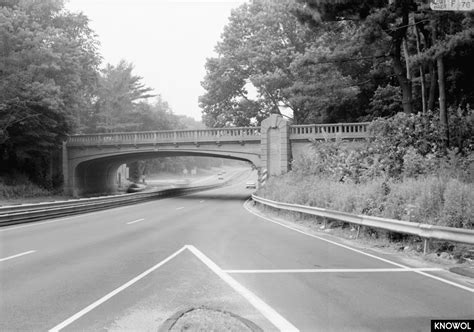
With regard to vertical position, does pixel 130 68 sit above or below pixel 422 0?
above

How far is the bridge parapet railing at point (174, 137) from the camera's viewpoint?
128ft

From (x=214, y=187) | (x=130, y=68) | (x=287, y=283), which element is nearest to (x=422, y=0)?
(x=287, y=283)

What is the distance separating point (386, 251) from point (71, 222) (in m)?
12.6

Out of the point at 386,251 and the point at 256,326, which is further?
the point at 386,251

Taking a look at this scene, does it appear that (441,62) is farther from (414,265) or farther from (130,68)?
(130,68)

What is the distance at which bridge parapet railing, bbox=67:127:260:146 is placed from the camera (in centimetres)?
3891

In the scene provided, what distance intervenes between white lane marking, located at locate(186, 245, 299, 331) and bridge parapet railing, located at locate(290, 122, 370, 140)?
24410 mm

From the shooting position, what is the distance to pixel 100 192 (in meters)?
54.1

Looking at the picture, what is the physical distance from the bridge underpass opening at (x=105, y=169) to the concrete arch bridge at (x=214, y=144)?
4.3 inches

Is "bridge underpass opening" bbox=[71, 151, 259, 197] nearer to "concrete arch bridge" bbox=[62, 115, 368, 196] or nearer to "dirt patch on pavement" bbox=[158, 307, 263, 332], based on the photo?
"concrete arch bridge" bbox=[62, 115, 368, 196]

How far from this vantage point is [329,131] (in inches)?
1422

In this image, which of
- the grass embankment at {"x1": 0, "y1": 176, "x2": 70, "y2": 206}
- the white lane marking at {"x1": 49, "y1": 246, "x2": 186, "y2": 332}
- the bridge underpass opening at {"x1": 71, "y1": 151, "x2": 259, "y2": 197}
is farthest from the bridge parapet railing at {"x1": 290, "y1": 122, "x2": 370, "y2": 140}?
the white lane marking at {"x1": 49, "y1": 246, "x2": 186, "y2": 332}

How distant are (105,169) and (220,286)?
52.4 metres

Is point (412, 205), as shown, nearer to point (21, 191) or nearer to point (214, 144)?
point (214, 144)
